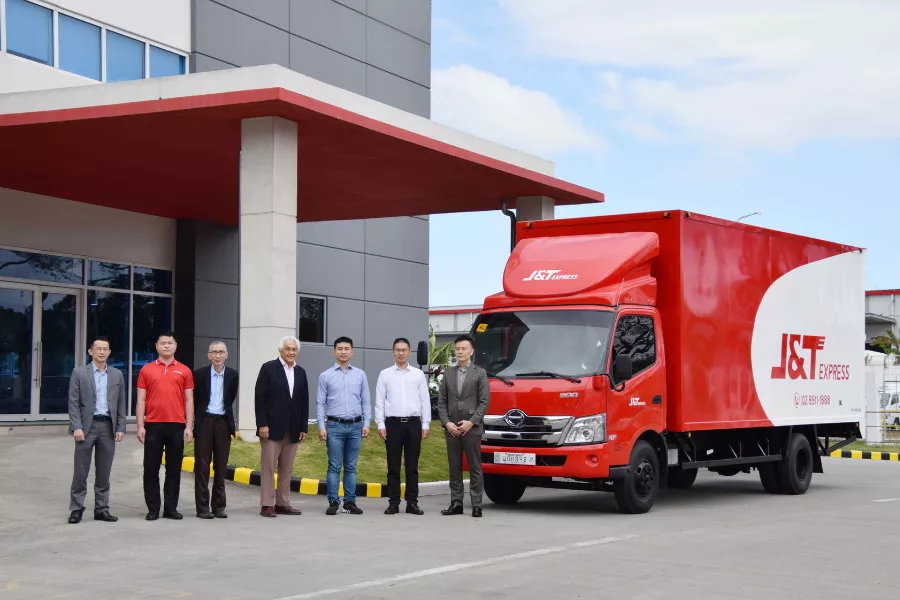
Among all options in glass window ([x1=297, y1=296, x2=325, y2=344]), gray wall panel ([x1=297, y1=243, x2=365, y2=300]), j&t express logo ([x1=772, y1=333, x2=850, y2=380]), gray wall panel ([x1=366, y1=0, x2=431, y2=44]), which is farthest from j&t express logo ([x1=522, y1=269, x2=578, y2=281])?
gray wall panel ([x1=366, y1=0, x2=431, y2=44])

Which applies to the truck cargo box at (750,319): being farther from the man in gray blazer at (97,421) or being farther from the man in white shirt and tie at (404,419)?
the man in gray blazer at (97,421)

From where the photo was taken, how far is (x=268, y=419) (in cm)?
1257

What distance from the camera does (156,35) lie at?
76.8ft

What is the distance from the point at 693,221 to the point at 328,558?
6851 mm

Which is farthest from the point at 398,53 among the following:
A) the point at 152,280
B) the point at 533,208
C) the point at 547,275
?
the point at 547,275

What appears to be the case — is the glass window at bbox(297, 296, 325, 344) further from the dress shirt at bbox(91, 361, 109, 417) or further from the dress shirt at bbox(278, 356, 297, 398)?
the dress shirt at bbox(91, 361, 109, 417)

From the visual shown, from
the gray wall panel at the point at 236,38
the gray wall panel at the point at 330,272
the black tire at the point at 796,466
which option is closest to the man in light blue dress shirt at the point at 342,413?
the black tire at the point at 796,466

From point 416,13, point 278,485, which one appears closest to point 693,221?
point 278,485

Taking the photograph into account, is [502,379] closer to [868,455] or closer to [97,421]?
[97,421]

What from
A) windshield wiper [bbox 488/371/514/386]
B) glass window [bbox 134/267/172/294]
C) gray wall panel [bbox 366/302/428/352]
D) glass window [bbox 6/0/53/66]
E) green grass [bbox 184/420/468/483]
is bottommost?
green grass [bbox 184/420/468/483]

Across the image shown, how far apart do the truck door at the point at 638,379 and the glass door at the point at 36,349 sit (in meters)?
13.4

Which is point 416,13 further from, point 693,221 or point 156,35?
point 693,221

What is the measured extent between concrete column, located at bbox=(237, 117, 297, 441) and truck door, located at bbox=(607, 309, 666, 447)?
5.71 meters

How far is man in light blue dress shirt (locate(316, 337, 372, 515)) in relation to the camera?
12992mm
